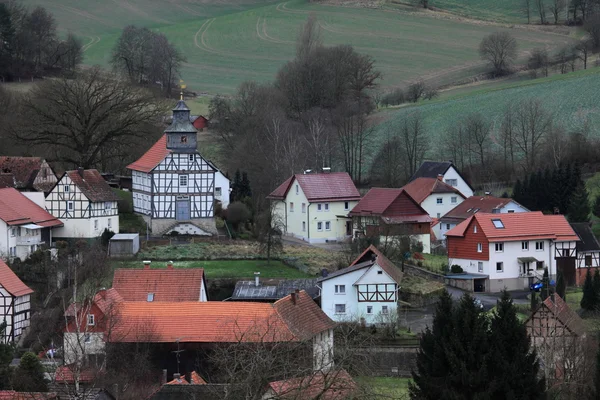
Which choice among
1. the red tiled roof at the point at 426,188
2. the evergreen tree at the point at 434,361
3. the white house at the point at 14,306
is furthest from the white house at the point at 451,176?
the evergreen tree at the point at 434,361

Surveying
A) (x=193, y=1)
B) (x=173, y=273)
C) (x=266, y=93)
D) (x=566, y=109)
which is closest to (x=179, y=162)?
(x=173, y=273)

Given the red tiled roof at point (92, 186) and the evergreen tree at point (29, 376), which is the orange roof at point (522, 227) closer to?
the red tiled roof at point (92, 186)

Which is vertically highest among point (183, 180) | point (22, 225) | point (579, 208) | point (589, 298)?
point (183, 180)

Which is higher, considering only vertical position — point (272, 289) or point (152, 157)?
point (152, 157)

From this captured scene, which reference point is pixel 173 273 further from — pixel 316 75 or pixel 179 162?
pixel 316 75

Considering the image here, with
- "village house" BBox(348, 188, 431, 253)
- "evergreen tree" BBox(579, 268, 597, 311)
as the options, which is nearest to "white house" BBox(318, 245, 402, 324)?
"evergreen tree" BBox(579, 268, 597, 311)

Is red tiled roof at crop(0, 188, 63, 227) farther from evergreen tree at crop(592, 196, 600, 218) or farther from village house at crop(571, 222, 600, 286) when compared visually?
evergreen tree at crop(592, 196, 600, 218)

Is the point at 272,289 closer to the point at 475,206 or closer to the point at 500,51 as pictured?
the point at 475,206

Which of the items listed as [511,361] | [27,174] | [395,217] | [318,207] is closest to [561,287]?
[395,217]
